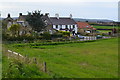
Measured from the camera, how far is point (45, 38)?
42.2 meters

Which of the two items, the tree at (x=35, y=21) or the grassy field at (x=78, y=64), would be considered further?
the tree at (x=35, y=21)

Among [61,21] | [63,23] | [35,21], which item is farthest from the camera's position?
[61,21]

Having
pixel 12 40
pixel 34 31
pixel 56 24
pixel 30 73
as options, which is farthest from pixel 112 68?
pixel 56 24

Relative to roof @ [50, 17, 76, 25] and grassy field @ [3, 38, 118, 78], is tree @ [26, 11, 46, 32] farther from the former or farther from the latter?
grassy field @ [3, 38, 118, 78]

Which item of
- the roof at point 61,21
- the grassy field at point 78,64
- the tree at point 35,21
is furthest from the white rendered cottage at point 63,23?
the grassy field at point 78,64

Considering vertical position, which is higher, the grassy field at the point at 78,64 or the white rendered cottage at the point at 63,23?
the white rendered cottage at the point at 63,23

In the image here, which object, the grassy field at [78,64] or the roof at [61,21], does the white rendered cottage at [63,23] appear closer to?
the roof at [61,21]

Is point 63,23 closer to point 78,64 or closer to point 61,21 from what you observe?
point 61,21

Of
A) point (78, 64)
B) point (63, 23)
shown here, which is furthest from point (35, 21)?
point (78, 64)

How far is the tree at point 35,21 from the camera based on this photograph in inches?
1927

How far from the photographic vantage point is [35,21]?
162 feet

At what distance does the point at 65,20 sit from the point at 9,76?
5102cm

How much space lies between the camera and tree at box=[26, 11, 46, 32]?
161 feet

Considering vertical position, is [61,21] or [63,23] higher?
[61,21]
